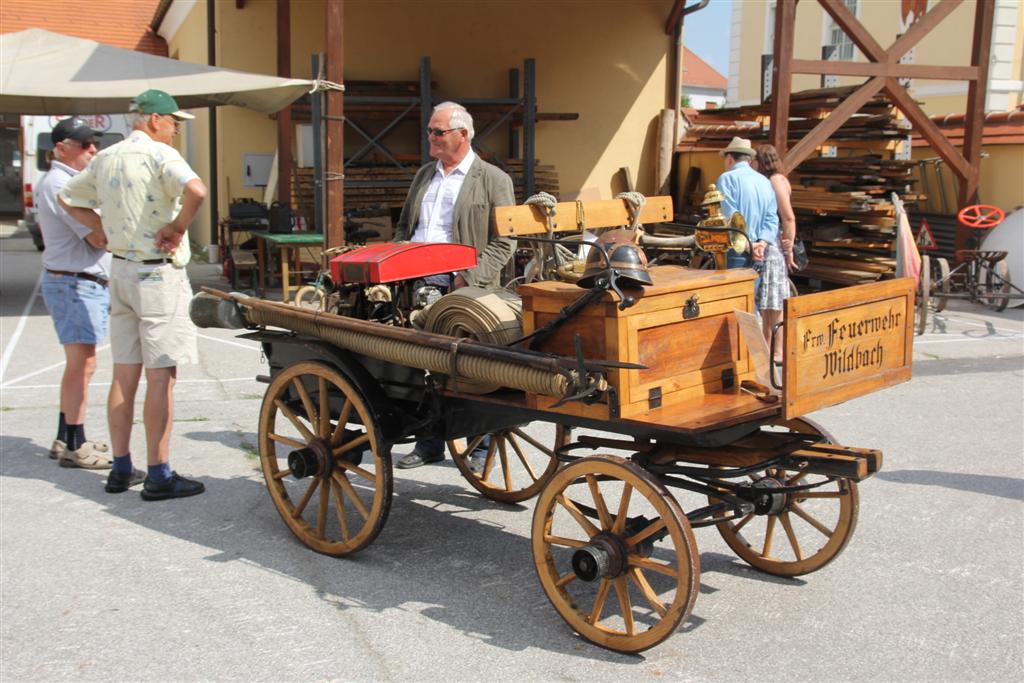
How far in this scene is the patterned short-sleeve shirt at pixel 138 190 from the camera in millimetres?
4984

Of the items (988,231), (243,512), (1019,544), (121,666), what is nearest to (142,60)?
(243,512)

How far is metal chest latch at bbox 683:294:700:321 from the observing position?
3.73m

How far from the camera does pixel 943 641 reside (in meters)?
3.72

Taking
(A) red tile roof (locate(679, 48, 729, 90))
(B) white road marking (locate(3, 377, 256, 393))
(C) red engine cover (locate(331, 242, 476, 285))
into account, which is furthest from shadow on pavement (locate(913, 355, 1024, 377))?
(A) red tile roof (locate(679, 48, 729, 90))

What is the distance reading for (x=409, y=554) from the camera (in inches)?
181

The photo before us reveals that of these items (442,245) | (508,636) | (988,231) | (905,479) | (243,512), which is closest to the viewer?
(508,636)

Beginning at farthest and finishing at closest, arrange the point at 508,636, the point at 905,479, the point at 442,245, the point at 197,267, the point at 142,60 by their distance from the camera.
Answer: the point at 197,267 < the point at 142,60 < the point at 905,479 < the point at 442,245 < the point at 508,636

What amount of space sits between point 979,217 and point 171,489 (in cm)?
1059

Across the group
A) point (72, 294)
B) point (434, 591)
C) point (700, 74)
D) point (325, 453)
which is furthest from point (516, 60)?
point (700, 74)

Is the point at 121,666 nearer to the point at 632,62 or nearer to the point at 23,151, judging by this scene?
the point at 632,62

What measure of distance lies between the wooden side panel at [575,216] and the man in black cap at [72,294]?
2.76 m

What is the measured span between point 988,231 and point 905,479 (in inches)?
353

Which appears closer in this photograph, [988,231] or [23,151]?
[988,231]

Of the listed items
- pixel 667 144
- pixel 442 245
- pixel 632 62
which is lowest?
pixel 442 245
